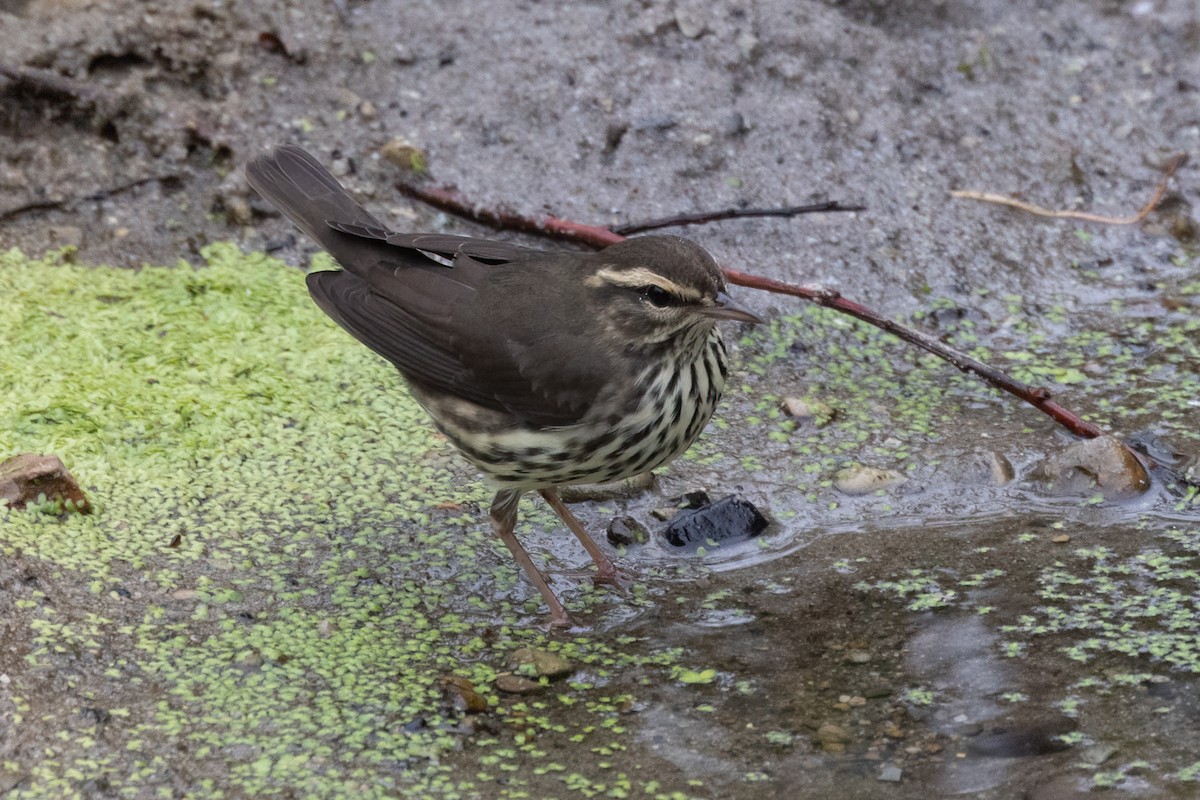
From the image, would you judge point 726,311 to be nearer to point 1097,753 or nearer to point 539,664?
point 539,664

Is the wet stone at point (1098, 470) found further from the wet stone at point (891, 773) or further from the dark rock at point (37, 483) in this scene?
the dark rock at point (37, 483)

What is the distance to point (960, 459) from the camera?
523cm

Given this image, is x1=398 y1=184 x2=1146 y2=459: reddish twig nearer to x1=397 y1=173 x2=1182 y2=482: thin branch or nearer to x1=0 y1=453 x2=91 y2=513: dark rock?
x1=397 y1=173 x2=1182 y2=482: thin branch

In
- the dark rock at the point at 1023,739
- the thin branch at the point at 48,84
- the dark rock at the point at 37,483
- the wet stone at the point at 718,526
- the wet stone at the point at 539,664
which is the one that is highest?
the thin branch at the point at 48,84

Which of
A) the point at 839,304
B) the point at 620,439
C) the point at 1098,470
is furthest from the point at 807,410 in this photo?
the point at 620,439

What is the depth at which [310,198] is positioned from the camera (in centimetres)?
526

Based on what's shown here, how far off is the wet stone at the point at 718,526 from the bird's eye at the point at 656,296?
881mm

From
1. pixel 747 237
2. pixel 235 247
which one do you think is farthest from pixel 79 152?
pixel 747 237

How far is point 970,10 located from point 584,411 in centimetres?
470

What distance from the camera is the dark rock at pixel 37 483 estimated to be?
460 centimetres

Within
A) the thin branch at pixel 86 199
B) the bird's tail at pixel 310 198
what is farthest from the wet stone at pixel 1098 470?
the thin branch at pixel 86 199

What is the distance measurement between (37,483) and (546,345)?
1762 mm

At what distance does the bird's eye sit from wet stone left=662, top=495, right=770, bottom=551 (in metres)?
0.88

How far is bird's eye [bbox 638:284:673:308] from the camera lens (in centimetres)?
441
